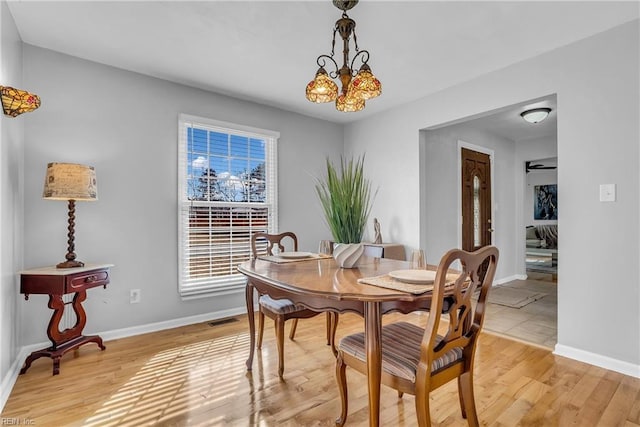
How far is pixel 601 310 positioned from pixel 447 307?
5.81 feet

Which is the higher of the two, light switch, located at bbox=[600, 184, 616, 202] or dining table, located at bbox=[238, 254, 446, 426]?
light switch, located at bbox=[600, 184, 616, 202]

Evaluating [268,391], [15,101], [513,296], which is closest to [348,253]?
[268,391]

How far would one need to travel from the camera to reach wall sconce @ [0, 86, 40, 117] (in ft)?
6.34

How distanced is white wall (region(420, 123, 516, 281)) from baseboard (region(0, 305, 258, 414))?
2.48 metres

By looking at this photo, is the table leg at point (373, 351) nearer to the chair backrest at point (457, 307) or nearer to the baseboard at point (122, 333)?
the chair backrest at point (457, 307)

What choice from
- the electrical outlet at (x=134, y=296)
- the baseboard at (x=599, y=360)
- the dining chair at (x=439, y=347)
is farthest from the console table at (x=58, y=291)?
the baseboard at (x=599, y=360)

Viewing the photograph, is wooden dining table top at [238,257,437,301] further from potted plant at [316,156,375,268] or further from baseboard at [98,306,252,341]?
baseboard at [98,306,252,341]

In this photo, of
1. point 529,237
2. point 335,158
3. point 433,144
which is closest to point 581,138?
point 433,144

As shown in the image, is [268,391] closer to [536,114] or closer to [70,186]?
[70,186]

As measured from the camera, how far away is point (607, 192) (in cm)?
241

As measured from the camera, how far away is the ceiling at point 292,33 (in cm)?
216

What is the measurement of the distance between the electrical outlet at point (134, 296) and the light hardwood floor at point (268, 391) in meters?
0.42

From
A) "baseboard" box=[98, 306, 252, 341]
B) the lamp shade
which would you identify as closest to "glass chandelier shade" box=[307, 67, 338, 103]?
the lamp shade

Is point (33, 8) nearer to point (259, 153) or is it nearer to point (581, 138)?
point (259, 153)
